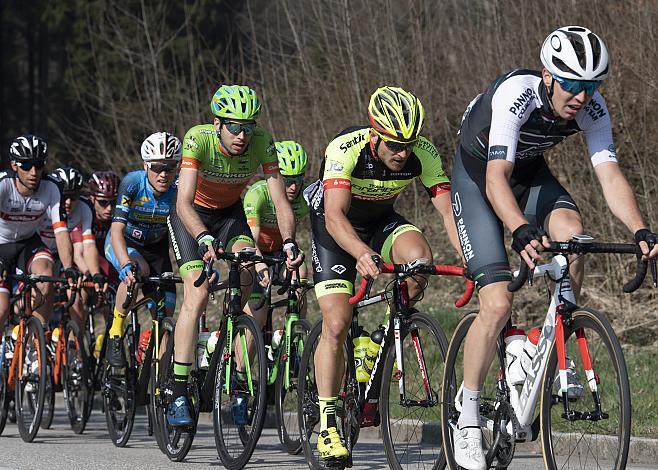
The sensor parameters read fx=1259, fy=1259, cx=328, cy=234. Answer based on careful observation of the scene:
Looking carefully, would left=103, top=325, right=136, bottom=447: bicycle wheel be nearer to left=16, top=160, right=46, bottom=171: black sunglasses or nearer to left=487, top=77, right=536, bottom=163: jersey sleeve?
left=16, top=160, right=46, bottom=171: black sunglasses

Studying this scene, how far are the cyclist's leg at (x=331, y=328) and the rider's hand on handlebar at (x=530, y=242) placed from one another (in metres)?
1.88

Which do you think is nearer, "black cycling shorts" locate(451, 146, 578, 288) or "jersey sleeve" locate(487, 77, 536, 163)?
"jersey sleeve" locate(487, 77, 536, 163)

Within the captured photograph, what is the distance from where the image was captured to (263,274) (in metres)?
8.52

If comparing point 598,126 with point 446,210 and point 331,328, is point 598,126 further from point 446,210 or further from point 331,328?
point 331,328

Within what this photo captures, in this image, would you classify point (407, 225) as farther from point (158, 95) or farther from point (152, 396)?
point (158, 95)

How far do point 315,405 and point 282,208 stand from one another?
57.3 inches

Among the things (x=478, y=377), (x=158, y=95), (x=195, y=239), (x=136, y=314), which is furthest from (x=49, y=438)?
(x=158, y=95)

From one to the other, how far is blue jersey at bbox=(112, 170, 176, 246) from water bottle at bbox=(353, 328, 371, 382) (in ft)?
10.0

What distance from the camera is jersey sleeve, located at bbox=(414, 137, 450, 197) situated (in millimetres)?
7277

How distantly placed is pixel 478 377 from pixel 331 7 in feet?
38.4

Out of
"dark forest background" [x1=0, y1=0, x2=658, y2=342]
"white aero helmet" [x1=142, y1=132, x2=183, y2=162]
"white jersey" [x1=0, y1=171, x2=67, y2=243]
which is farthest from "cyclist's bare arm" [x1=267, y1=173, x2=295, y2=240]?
"dark forest background" [x1=0, y1=0, x2=658, y2=342]

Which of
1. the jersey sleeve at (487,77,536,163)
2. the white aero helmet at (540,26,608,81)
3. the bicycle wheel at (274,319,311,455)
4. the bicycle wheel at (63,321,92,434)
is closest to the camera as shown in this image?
the white aero helmet at (540,26,608,81)

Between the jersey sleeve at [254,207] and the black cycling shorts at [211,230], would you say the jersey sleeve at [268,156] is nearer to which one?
the black cycling shorts at [211,230]

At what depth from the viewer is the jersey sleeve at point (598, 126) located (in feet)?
19.9
